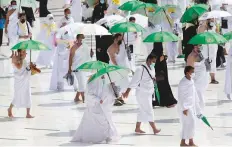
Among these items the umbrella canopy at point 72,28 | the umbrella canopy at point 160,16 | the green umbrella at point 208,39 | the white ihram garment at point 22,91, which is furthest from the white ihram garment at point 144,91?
the umbrella canopy at point 160,16

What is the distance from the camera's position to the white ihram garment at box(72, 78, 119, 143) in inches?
638

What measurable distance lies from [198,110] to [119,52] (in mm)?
4186

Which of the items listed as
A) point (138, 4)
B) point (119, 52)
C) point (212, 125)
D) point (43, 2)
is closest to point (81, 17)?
point (43, 2)

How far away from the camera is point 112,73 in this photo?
16.2 meters

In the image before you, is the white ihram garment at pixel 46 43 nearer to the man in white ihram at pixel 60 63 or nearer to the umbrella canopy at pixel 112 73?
the man in white ihram at pixel 60 63

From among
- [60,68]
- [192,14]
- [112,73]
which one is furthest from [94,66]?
[60,68]

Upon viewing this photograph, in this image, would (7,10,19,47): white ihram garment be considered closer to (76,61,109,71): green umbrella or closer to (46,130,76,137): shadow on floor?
(46,130,76,137): shadow on floor

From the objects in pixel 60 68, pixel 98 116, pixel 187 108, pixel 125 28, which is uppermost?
pixel 125 28

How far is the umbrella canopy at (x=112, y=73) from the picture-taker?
15750mm

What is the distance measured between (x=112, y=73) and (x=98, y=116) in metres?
0.85

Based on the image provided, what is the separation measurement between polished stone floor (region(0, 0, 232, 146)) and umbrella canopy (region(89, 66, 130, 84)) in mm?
1198

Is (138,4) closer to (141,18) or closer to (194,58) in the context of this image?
(141,18)

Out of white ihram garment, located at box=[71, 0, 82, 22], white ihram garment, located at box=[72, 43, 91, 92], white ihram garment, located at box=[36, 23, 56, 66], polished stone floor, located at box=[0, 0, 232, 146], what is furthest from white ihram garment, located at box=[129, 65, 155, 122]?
white ihram garment, located at box=[71, 0, 82, 22]

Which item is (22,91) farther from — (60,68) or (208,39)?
(208,39)
